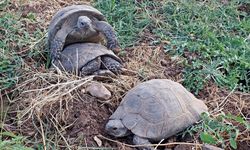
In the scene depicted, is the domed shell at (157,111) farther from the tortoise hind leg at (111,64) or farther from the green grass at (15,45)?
the green grass at (15,45)

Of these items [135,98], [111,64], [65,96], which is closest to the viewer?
[135,98]

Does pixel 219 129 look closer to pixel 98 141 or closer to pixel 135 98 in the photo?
pixel 135 98

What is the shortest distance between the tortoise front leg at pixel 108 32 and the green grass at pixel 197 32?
34 cm

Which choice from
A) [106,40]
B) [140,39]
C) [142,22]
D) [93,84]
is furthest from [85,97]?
[142,22]

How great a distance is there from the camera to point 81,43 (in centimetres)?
382

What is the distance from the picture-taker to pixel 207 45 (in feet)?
13.8

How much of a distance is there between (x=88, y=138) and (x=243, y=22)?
7.24 ft

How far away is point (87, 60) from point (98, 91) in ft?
1.03

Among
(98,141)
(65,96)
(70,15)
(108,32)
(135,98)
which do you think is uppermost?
(70,15)

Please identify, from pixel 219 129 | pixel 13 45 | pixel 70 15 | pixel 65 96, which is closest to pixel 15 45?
pixel 13 45

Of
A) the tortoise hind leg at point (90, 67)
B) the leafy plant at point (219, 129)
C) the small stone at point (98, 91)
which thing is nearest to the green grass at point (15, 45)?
the tortoise hind leg at point (90, 67)

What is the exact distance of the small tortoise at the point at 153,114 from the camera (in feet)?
9.71

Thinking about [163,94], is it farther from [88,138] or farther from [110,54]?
[110,54]

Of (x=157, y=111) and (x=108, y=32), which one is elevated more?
(x=108, y=32)
